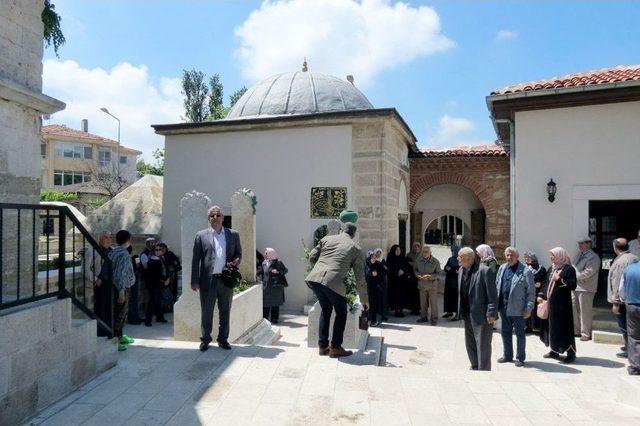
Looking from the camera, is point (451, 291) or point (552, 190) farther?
point (451, 291)

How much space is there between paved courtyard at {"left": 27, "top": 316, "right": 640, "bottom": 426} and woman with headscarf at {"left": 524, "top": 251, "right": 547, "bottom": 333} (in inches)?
103

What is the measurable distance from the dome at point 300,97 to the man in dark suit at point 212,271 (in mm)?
8774

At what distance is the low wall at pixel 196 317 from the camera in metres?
6.54

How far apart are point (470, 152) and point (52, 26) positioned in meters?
10.6

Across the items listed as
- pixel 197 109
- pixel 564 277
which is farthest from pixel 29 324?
pixel 197 109

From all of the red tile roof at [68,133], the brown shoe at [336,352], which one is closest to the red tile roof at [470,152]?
the brown shoe at [336,352]

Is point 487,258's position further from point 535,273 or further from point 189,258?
point 189,258

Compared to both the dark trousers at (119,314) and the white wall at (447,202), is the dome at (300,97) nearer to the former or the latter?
the white wall at (447,202)

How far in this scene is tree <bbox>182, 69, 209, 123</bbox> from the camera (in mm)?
32281

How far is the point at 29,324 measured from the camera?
3.34 m

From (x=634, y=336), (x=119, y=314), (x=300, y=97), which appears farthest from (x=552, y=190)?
(x=300, y=97)

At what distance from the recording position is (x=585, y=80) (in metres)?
8.32

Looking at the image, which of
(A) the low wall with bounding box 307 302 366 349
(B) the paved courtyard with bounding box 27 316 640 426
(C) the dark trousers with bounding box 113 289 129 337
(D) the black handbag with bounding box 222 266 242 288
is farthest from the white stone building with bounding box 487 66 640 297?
(C) the dark trousers with bounding box 113 289 129 337

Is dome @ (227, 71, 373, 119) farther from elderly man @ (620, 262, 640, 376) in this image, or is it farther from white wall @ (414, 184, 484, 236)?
elderly man @ (620, 262, 640, 376)
